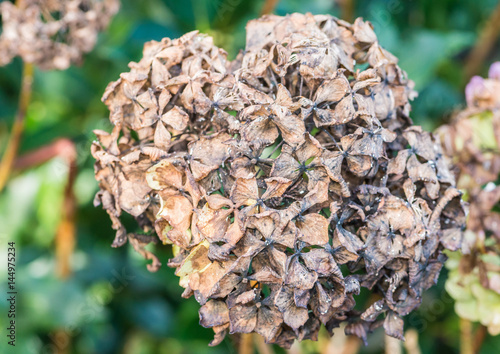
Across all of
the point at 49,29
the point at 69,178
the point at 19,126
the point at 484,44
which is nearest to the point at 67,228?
the point at 69,178

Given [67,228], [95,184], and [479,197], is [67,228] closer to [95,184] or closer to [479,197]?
[95,184]

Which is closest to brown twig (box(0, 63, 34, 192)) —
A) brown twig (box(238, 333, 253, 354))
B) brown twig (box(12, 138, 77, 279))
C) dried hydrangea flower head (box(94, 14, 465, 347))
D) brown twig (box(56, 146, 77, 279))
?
brown twig (box(12, 138, 77, 279))

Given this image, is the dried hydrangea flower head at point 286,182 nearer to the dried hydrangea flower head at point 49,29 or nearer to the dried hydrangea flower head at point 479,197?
the dried hydrangea flower head at point 479,197

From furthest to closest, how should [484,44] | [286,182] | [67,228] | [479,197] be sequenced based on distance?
1. [484,44]
2. [67,228]
3. [479,197]
4. [286,182]

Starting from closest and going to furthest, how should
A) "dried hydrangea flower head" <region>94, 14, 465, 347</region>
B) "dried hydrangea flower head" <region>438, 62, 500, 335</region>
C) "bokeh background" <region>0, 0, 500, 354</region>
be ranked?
"dried hydrangea flower head" <region>94, 14, 465, 347</region>
"dried hydrangea flower head" <region>438, 62, 500, 335</region>
"bokeh background" <region>0, 0, 500, 354</region>

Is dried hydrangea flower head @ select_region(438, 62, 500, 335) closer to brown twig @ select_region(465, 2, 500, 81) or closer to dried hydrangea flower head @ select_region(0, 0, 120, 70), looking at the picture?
brown twig @ select_region(465, 2, 500, 81)

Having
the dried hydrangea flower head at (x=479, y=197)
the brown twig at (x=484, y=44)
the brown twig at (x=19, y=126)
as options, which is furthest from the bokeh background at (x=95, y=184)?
the dried hydrangea flower head at (x=479, y=197)

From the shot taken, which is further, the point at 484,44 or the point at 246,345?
the point at 484,44
